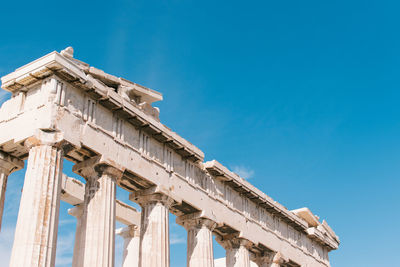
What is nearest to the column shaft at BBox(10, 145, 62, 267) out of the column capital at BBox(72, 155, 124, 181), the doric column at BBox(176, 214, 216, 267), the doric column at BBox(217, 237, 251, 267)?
the column capital at BBox(72, 155, 124, 181)

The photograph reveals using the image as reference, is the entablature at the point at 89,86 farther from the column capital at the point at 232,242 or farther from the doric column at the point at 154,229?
the column capital at the point at 232,242

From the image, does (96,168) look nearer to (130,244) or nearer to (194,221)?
(194,221)

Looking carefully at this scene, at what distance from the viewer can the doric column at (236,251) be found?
3086 centimetres

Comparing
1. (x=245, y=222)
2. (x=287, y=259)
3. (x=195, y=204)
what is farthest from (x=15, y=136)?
(x=287, y=259)

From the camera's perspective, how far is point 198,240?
28297 mm

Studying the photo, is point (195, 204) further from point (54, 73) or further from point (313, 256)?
point (313, 256)

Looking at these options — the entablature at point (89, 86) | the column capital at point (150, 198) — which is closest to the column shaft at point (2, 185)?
the entablature at point (89, 86)

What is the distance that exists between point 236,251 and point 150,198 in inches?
306

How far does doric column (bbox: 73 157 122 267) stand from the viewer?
69.8 feet

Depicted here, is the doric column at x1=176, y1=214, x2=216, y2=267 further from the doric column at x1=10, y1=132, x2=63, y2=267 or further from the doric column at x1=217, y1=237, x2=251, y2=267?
the doric column at x1=10, y1=132, x2=63, y2=267

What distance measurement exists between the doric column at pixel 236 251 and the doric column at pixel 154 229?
6517 mm

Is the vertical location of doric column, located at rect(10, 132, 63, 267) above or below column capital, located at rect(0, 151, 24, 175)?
below

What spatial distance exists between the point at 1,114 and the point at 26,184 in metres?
4.35

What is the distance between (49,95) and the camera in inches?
833
